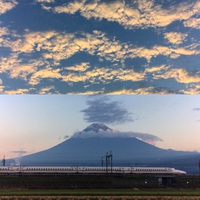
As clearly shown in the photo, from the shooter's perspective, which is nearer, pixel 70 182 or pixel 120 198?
pixel 120 198

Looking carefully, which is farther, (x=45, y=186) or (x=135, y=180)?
(x=135, y=180)

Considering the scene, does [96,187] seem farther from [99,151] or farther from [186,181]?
[99,151]

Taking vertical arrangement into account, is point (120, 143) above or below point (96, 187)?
above

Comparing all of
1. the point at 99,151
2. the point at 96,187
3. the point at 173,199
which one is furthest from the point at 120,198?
the point at 99,151

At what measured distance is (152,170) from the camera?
30797 mm

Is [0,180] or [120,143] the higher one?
[120,143]

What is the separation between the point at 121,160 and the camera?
160125 mm

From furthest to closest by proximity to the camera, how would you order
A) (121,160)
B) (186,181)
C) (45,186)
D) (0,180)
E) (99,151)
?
1. (99,151)
2. (121,160)
3. (186,181)
4. (0,180)
5. (45,186)

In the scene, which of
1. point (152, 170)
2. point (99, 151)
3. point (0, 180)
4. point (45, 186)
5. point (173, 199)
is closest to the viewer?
point (173, 199)

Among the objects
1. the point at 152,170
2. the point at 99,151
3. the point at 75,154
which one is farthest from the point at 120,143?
the point at 152,170

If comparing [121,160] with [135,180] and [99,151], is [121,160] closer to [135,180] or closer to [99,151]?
[99,151]

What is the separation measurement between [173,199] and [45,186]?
850 centimetres

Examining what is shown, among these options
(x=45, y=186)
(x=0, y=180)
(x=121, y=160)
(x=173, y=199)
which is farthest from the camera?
(x=121, y=160)

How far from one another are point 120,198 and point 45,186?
717 centimetres
